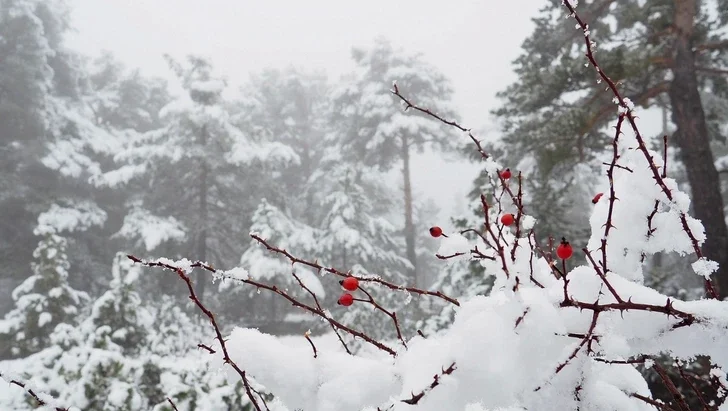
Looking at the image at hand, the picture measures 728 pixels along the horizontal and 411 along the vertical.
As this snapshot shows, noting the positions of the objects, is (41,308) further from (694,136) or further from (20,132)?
(694,136)

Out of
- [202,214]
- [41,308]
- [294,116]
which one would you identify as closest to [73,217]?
[202,214]

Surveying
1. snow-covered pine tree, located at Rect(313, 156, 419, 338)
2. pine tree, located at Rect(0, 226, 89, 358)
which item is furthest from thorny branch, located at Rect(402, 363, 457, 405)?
snow-covered pine tree, located at Rect(313, 156, 419, 338)

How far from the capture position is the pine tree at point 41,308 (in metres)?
9.98

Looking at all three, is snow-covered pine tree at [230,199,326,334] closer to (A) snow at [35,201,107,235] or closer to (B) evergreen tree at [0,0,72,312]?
(A) snow at [35,201,107,235]

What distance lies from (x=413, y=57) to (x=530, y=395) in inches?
839

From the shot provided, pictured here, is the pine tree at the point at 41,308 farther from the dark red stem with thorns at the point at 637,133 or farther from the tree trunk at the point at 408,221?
the tree trunk at the point at 408,221

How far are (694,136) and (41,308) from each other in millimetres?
13196

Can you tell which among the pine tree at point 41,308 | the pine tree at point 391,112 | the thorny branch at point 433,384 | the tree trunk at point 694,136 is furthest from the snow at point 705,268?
the pine tree at point 391,112

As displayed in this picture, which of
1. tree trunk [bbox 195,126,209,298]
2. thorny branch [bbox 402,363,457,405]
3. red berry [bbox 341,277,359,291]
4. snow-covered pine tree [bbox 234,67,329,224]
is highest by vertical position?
snow-covered pine tree [bbox 234,67,329,224]

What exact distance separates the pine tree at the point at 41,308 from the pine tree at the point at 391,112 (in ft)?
40.9

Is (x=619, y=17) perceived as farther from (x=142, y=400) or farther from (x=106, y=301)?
(x=106, y=301)

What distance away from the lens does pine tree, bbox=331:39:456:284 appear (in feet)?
64.7

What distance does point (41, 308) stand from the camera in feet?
33.7

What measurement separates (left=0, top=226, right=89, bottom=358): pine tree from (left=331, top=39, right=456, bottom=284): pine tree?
12461mm
